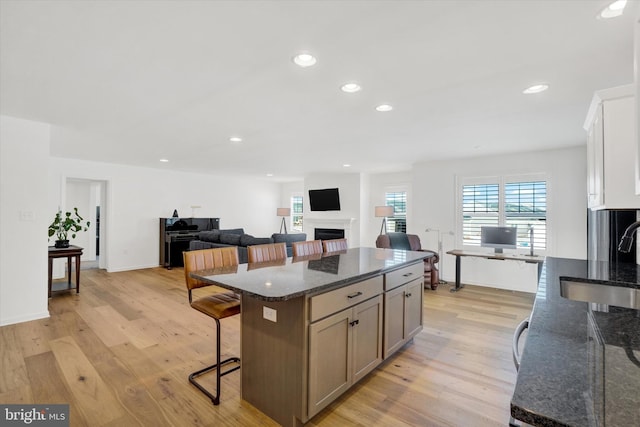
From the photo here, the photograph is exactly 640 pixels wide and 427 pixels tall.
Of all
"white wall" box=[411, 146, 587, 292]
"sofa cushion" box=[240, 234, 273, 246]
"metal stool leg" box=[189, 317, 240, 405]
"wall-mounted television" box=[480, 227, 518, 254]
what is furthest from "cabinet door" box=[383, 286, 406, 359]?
"white wall" box=[411, 146, 587, 292]

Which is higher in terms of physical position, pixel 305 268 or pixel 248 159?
pixel 248 159

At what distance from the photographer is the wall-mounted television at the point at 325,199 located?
7949mm

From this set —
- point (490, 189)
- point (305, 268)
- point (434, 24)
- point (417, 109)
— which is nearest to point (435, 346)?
point (305, 268)

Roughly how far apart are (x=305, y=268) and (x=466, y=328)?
7.65ft

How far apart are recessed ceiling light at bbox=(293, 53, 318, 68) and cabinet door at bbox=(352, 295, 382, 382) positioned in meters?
1.73

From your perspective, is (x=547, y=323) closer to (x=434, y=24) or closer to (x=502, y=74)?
(x=434, y=24)

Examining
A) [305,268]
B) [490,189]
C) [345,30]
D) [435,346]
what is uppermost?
[345,30]

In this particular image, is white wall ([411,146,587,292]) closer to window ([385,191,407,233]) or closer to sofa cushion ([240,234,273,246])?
window ([385,191,407,233])

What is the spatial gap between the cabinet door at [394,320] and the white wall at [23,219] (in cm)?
401

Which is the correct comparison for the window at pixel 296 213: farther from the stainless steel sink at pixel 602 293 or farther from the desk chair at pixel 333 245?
the stainless steel sink at pixel 602 293

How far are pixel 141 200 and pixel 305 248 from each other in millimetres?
5392

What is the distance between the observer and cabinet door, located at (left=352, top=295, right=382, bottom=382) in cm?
215

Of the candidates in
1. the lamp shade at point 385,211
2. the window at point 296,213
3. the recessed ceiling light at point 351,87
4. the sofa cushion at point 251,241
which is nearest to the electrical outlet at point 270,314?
the recessed ceiling light at point 351,87

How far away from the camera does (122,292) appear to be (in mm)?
4879
